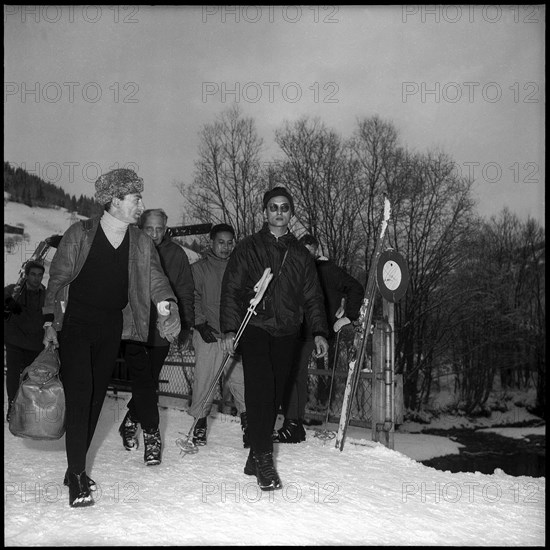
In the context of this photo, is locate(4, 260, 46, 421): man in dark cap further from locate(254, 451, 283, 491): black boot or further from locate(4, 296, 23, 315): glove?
locate(254, 451, 283, 491): black boot

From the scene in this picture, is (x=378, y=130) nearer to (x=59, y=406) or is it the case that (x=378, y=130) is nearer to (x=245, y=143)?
(x=245, y=143)

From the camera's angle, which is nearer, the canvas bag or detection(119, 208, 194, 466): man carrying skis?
the canvas bag

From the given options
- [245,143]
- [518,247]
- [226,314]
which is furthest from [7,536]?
[518,247]

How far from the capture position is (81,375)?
333 cm

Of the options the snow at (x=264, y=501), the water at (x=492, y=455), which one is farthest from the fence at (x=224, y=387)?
the water at (x=492, y=455)

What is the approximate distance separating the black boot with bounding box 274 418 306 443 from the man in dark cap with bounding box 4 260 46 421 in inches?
106

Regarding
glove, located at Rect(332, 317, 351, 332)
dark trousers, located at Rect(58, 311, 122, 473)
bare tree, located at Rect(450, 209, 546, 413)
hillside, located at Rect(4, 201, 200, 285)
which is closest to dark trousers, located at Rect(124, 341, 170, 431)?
dark trousers, located at Rect(58, 311, 122, 473)

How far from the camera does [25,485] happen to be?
362 cm

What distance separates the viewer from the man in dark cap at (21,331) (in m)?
6.44

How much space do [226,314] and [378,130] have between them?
2673 cm

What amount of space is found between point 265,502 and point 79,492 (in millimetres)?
948

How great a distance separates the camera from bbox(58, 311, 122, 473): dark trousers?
130 inches

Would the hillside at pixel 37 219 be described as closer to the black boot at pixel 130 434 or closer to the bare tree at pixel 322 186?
the bare tree at pixel 322 186

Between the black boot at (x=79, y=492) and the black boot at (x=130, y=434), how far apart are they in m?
1.54
